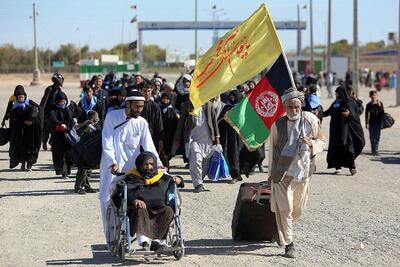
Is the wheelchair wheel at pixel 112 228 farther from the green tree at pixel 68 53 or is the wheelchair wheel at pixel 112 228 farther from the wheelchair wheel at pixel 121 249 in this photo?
the green tree at pixel 68 53

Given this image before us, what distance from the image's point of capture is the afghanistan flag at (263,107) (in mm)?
8758

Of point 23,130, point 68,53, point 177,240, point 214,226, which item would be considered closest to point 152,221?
point 177,240

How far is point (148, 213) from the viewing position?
7.54 meters

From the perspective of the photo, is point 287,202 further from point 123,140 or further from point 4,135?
point 4,135

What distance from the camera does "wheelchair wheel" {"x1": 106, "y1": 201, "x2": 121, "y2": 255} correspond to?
7625 millimetres

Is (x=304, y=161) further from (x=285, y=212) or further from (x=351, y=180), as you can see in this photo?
(x=351, y=180)

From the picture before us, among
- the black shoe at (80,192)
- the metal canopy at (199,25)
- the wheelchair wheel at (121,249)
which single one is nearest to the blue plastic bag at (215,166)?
the black shoe at (80,192)

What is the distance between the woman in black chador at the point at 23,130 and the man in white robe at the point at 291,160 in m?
7.84

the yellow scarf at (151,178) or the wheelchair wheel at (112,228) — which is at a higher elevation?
the yellow scarf at (151,178)

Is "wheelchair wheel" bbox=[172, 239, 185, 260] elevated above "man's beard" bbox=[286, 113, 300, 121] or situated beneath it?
situated beneath

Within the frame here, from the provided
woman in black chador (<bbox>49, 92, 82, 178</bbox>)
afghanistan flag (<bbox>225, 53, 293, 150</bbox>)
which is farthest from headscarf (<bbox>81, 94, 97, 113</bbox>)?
afghanistan flag (<bbox>225, 53, 293, 150</bbox>)

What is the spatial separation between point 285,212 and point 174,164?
8.28 m

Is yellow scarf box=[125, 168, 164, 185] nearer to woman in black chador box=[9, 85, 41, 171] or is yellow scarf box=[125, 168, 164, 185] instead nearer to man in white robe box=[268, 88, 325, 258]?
man in white robe box=[268, 88, 325, 258]

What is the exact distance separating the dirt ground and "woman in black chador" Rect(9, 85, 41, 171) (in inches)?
20.5
